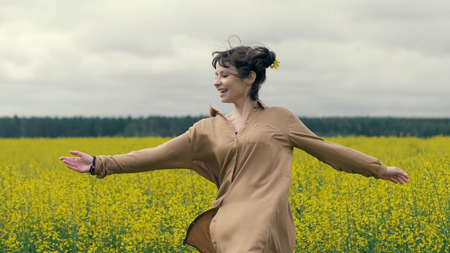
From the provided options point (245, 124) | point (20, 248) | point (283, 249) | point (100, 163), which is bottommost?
point (20, 248)

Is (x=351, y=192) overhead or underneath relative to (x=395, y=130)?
overhead

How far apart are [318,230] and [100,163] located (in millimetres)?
2515

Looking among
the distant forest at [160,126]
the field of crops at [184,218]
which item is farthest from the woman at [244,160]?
the distant forest at [160,126]

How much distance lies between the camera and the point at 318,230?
5.25 meters

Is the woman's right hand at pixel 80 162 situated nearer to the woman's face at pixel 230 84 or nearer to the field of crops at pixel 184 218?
the woman's face at pixel 230 84

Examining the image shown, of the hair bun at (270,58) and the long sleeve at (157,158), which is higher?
the hair bun at (270,58)

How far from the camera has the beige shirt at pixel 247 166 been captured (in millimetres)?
3244

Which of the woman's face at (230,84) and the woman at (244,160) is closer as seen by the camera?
the woman at (244,160)

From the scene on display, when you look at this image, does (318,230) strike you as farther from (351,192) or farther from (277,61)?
(277,61)

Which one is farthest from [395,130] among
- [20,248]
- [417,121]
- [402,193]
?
[20,248]

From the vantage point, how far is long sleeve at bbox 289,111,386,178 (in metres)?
3.48

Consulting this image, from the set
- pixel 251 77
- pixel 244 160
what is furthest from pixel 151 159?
pixel 251 77

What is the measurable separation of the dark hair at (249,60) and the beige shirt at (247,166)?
174mm

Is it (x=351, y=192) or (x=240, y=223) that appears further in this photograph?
(x=351, y=192)
